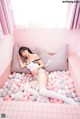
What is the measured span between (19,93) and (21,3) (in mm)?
1240

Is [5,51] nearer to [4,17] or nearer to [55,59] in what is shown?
[4,17]

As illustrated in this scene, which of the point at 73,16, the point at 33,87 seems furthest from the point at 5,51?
the point at 73,16

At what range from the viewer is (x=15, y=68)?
222 centimetres

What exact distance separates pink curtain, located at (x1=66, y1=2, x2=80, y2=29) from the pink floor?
1.27 m

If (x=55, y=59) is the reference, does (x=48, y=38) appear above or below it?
above

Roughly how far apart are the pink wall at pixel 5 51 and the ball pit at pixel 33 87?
0.62ft

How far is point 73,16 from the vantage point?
2.07m

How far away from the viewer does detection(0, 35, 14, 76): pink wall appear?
6.03 feet

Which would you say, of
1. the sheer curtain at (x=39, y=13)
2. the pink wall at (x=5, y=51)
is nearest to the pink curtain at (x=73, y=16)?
the sheer curtain at (x=39, y=13)

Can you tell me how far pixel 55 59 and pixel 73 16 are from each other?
0.66 meters

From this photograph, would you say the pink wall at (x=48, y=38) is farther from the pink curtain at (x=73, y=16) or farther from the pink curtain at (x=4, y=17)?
the pink curtain at (x=4, y=17)

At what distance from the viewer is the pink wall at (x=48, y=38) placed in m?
2.35

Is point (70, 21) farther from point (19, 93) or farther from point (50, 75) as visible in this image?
point (19, 93)

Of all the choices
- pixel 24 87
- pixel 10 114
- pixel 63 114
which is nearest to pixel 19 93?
pixel 24 87
